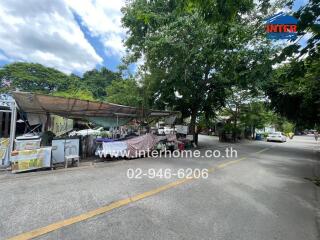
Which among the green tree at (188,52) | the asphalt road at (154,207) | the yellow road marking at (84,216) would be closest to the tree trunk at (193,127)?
the green tree at (188,52)

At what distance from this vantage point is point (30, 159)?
678 centimetres

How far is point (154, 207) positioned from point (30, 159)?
4839 mm

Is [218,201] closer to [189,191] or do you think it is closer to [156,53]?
[189,191]

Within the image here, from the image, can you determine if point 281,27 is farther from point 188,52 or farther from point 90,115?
point 90,115

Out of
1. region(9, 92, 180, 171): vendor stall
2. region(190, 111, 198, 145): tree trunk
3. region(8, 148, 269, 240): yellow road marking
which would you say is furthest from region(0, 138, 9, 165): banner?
region(190, 111, 198, 145): tree trunk

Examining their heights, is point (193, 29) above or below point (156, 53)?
above

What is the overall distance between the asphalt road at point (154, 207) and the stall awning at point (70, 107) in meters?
2.49

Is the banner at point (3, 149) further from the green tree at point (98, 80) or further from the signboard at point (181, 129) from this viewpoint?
the green tree at point (98, 80)

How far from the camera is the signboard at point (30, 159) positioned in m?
6.53

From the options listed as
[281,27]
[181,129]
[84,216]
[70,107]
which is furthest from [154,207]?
[181,129]

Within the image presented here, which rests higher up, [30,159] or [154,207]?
[30,159]

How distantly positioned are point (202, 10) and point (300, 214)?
4.73 metres

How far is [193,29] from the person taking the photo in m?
10.4

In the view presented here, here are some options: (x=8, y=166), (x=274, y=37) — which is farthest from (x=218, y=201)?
(x=8, y=166)
